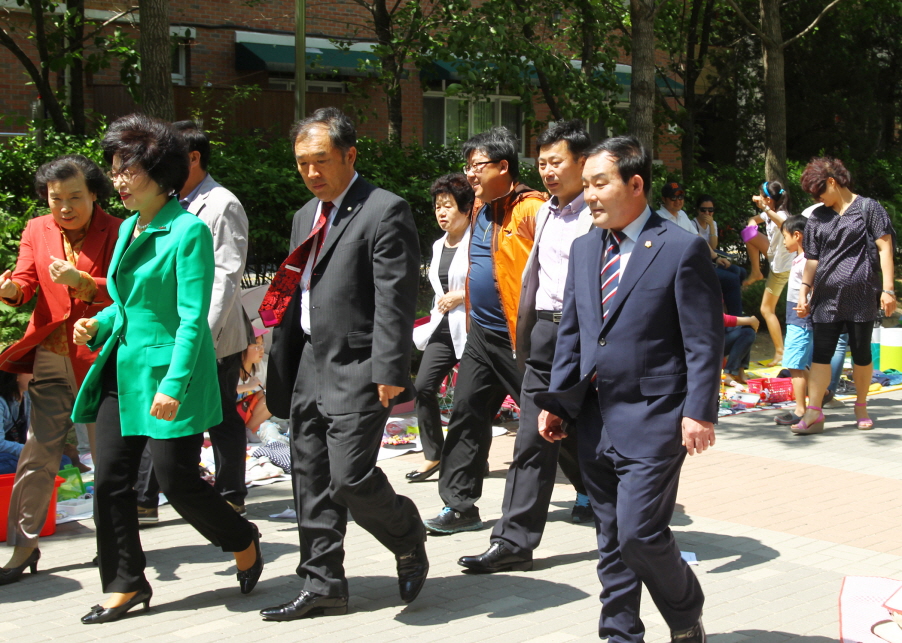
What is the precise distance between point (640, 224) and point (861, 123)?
2478 centimetres

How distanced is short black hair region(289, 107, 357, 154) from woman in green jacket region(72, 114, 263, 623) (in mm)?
511

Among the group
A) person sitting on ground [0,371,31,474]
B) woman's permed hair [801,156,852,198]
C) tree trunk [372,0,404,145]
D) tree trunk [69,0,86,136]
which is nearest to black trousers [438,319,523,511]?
person sitting on ground [0,371,31,474]

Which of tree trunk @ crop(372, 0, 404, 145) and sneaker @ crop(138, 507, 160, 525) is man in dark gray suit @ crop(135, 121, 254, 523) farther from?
tree trunk @ crop(372, 0, 404, 145)

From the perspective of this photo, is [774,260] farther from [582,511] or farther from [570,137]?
[570,137]

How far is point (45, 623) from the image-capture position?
4219 mm

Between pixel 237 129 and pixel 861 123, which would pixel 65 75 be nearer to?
pixel 237 129

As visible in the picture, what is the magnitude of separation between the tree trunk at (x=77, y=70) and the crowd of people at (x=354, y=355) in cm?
742

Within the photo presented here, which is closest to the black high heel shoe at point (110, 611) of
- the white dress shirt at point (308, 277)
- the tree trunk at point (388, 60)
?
the white dress shirt at point (308, 277)

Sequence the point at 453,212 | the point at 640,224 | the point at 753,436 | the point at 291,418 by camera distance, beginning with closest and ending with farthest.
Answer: the point at 640,224
the point at 291,418
the point at 453,212
the point at 753,436

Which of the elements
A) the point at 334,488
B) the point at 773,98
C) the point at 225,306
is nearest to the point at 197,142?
the point at 225,306

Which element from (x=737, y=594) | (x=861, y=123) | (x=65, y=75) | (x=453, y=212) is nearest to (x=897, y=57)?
(x=861, y=123)

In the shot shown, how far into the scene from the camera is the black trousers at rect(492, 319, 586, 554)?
484 centimetres

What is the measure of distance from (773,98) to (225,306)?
45.7ft

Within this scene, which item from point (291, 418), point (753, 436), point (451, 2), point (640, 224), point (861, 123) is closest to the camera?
point (640, 224)
